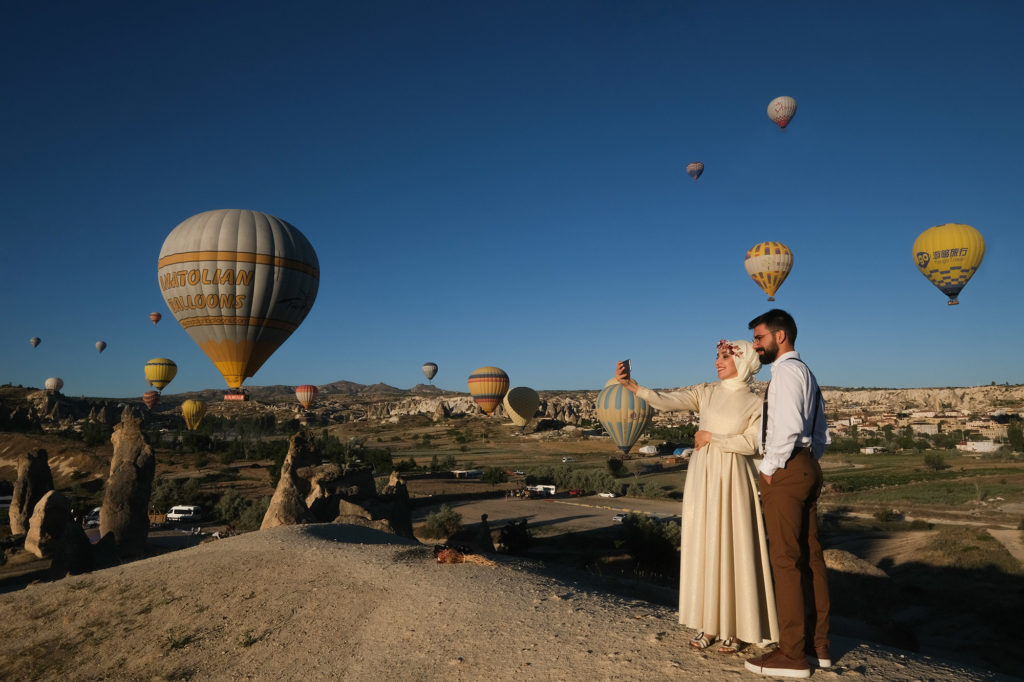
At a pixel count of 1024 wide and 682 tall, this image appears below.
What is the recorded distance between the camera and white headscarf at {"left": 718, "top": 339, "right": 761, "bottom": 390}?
4.86 m

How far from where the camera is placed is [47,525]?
80.1ft

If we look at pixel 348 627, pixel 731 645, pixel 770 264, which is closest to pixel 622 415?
pixel 770 264

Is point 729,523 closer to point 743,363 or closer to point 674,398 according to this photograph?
point 674,398

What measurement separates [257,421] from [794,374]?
115413 mm

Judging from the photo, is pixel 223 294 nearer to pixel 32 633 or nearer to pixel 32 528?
pixel 32 528

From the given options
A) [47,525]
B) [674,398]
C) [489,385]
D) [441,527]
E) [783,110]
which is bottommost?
[441,527]

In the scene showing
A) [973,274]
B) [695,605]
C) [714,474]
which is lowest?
[695,605]

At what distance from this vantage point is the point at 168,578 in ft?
36.2

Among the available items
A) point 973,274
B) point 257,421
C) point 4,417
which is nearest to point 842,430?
point 973,274

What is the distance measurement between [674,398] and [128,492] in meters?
22.9

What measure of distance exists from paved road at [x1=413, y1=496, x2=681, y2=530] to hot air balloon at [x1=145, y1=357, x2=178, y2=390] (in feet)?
136

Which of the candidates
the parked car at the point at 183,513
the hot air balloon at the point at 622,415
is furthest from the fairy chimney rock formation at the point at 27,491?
the hot air balloon at the point at 622,415

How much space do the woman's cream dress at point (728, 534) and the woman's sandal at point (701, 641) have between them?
323 millimetres

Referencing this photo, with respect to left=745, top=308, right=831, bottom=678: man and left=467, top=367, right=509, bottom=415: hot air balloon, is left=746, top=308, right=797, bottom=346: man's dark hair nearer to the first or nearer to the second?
left=745, top=308, right=831, bottom=678: man
